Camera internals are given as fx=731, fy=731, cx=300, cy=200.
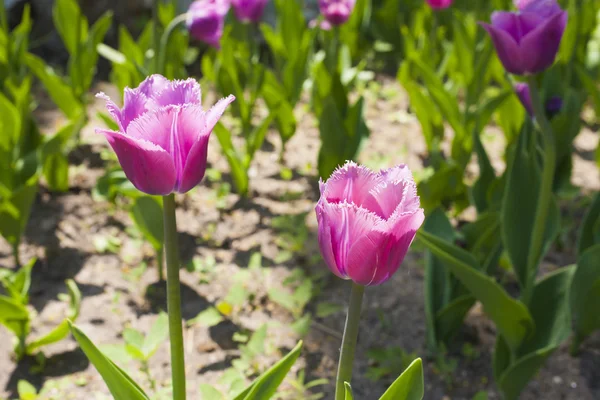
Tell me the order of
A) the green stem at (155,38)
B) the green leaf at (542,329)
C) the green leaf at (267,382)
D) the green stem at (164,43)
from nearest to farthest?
the green leaf at (267,382) → the green leaf at (542,329) → the green stem at (164,43) → the green stem at (155,38)

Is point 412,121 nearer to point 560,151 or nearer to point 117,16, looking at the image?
point 560,151

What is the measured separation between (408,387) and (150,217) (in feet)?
3.72

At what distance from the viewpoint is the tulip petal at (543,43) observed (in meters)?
1.37

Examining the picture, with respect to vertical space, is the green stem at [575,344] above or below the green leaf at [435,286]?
below

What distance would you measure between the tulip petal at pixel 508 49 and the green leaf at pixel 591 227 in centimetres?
63

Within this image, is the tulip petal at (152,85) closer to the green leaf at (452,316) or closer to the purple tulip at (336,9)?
the green leaf at (452,316)

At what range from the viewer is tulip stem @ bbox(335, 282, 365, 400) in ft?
3.06

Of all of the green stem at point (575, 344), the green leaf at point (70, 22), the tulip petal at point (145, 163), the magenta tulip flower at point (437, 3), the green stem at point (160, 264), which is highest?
the green leaf at point (70, 22)

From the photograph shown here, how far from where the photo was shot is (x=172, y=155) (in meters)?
0.92

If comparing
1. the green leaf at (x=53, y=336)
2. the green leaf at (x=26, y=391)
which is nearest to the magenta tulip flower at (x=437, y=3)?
the green leaf at (x=53, y=336)

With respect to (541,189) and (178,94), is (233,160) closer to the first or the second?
(541,189)

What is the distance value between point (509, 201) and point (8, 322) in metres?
1.18

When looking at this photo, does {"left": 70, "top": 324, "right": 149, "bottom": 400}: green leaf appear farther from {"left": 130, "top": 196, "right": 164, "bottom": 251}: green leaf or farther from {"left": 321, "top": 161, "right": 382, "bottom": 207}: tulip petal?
{"left": 130, "top": 196, "right": 164, "bottom": 251}: green leaf

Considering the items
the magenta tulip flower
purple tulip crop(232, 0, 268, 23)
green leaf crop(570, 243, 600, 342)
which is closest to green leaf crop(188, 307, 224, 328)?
green leaf crop(570, 243, 600, 342)
